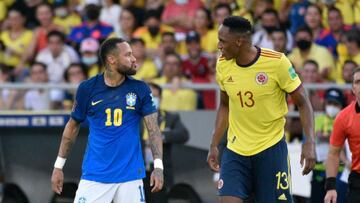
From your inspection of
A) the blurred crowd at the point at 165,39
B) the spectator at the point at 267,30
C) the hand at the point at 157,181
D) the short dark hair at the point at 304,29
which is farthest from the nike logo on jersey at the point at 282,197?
the spectator at the point at 267,30

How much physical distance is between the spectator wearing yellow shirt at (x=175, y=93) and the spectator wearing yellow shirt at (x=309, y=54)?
161 centimetres

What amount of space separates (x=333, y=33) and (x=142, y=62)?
2.96m

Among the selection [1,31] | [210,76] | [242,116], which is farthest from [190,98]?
[242,116]

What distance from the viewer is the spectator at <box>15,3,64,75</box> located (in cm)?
1789

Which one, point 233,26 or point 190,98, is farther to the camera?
point 190,98

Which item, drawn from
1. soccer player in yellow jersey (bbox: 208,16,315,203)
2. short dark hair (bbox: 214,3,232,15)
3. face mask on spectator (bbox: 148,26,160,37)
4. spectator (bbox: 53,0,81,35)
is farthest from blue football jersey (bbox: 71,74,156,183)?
spectator (bbox: 53,0,81,35)

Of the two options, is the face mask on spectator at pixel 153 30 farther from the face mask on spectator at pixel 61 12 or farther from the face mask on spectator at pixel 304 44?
the face mask on spectator at pixel 304 44

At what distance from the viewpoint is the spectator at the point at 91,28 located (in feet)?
58.0

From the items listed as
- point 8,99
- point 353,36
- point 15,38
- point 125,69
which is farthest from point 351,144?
point 15,38

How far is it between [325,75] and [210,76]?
1.78m

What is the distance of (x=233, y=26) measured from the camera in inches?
379

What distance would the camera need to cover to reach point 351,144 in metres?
10.6

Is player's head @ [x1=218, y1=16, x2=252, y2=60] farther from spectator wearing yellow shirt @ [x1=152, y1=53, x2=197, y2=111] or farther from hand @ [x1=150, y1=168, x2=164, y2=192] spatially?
spectator wearing yellow shirt @ [x1=152, y1=53, x2=197, y2=111]

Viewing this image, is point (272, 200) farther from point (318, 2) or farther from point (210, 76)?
point (318, 2)
